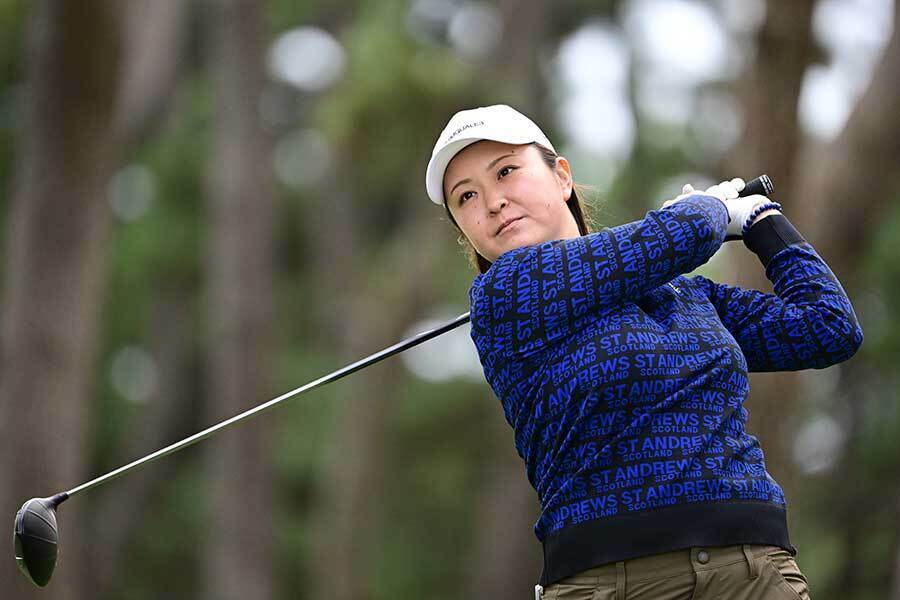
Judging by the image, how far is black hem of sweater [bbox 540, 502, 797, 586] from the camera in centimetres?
245

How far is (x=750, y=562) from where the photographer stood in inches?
97.6

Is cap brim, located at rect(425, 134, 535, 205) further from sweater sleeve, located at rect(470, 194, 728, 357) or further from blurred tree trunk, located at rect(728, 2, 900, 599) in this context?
blurred tree trunk, located at rect(728, 2, 900, 599)

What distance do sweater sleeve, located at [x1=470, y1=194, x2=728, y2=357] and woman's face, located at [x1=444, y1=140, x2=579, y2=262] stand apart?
0.46 feet

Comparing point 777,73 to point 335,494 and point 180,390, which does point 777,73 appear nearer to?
point 335,494

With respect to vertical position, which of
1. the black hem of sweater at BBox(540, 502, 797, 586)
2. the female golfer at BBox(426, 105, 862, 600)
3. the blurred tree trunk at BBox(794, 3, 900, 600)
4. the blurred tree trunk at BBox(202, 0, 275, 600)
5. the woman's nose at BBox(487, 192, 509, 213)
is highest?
the blurred tree trunk at BBox(202, 0, 275, 600)

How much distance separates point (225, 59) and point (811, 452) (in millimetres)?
9044

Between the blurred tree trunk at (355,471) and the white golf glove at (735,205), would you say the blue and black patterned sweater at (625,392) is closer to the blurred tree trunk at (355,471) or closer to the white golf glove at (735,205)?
the white golf glove at (735,205)

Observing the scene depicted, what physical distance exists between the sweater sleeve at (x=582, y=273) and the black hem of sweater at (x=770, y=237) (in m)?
0.23

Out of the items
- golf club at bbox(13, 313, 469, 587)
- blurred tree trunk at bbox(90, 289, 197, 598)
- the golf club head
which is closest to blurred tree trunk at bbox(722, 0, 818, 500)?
golf club at bbox(13, 313, 469, 587)

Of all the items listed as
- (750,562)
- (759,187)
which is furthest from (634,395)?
(759,187)

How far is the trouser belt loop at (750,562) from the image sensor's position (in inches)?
97.4

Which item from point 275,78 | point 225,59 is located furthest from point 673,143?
point 225,59

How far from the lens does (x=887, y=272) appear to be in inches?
628

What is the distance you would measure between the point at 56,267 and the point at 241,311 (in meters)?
6.55
